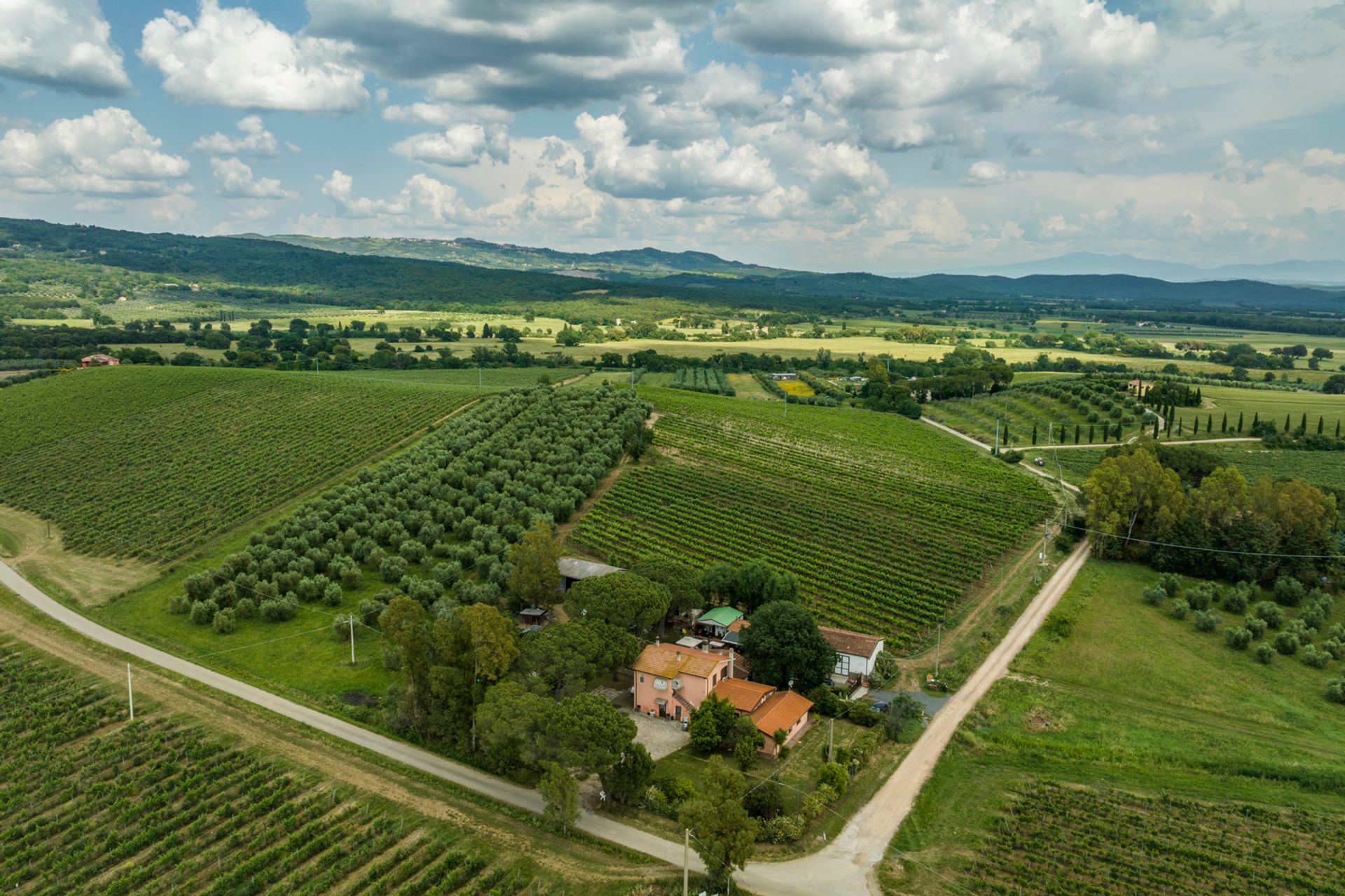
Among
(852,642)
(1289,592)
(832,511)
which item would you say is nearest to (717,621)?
(852,642)

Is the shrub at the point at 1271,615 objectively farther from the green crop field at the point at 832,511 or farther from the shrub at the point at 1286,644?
the green crop field at the point at 832,511

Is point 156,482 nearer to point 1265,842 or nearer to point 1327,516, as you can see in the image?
point 1265,842

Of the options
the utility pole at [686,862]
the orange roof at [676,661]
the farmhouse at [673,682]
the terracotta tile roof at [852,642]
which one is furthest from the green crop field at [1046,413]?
the utility pole at [686,862]

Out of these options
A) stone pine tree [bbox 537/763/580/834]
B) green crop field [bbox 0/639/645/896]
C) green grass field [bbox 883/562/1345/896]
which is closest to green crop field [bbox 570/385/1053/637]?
green grass field [bbox 883/562/1345/896]

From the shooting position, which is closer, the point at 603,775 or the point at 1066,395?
the point at 603,775

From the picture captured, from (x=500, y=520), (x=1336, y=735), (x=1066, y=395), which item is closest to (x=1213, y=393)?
(x=1066, y=395)

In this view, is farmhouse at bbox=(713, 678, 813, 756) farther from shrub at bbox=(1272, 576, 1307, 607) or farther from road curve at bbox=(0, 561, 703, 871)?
shrub at bbox=(1272, 576, 1307, 607)
